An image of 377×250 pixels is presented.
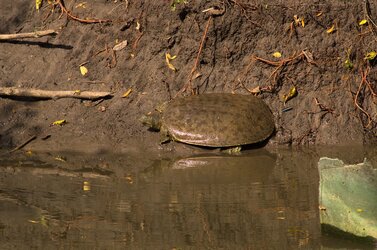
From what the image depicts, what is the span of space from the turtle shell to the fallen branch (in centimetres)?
81

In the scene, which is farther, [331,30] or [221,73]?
[221,73]

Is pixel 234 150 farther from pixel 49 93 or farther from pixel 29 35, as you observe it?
pixel 29 35

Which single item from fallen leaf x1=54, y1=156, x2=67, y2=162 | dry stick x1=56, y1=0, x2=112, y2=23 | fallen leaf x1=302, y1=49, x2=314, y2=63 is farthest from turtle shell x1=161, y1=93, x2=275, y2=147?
dry stick x1=56, y1=0, x2=112, y2=23

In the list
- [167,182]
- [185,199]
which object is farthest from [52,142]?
[185,199]

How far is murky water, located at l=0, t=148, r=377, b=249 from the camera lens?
220 inches

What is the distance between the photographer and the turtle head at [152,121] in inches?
328

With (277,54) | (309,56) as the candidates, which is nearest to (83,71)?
(277,54)

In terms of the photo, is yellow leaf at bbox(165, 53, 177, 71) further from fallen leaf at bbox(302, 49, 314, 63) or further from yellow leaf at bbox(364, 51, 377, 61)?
yellow leaf at bbox(364, 51, 377, 61)

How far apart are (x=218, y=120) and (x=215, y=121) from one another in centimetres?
3

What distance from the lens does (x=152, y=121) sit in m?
8.33

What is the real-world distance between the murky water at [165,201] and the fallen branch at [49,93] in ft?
→ 2.69

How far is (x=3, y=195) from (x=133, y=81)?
2.56 metres

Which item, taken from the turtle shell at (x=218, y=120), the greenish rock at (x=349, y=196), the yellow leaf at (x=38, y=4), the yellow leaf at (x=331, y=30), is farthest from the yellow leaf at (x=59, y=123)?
the greenish rock at (x=349, y=196)

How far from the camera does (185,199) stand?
21.6 ft
